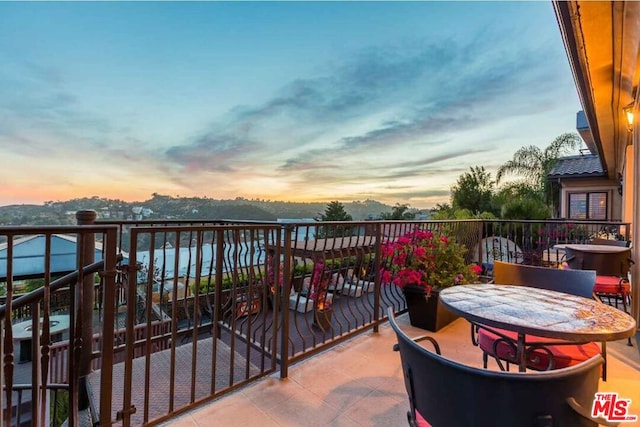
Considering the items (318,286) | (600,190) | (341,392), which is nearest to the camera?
(341,392)

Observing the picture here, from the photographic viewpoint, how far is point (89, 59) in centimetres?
744

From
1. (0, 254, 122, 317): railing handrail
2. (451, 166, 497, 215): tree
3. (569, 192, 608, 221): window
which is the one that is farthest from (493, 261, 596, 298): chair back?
(451, 166, 497, 215): tree

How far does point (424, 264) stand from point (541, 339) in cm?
123

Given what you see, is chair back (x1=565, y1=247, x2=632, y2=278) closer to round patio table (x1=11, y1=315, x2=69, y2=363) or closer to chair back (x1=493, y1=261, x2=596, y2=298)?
chair back (x1=493, y1=261, x2=596, y2=298)

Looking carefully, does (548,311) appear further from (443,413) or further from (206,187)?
(206,187)

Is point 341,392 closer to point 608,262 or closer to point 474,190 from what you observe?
point 608,262

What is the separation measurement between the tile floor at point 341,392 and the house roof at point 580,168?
30.8ft

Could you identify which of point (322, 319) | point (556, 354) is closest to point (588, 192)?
point (322, 319)

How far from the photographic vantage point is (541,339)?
192 centimetres

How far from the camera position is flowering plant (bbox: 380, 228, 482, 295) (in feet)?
9.93

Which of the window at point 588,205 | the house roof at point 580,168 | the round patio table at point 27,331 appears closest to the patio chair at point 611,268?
the round patio table at point 27,331

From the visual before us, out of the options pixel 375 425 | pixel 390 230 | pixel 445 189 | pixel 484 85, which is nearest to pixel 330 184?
pixel 445 189

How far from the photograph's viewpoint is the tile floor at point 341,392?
1.80 meters

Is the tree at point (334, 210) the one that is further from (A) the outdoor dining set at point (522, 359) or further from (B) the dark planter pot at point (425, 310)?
(A) the outdoor dining set at point (522, 359)
